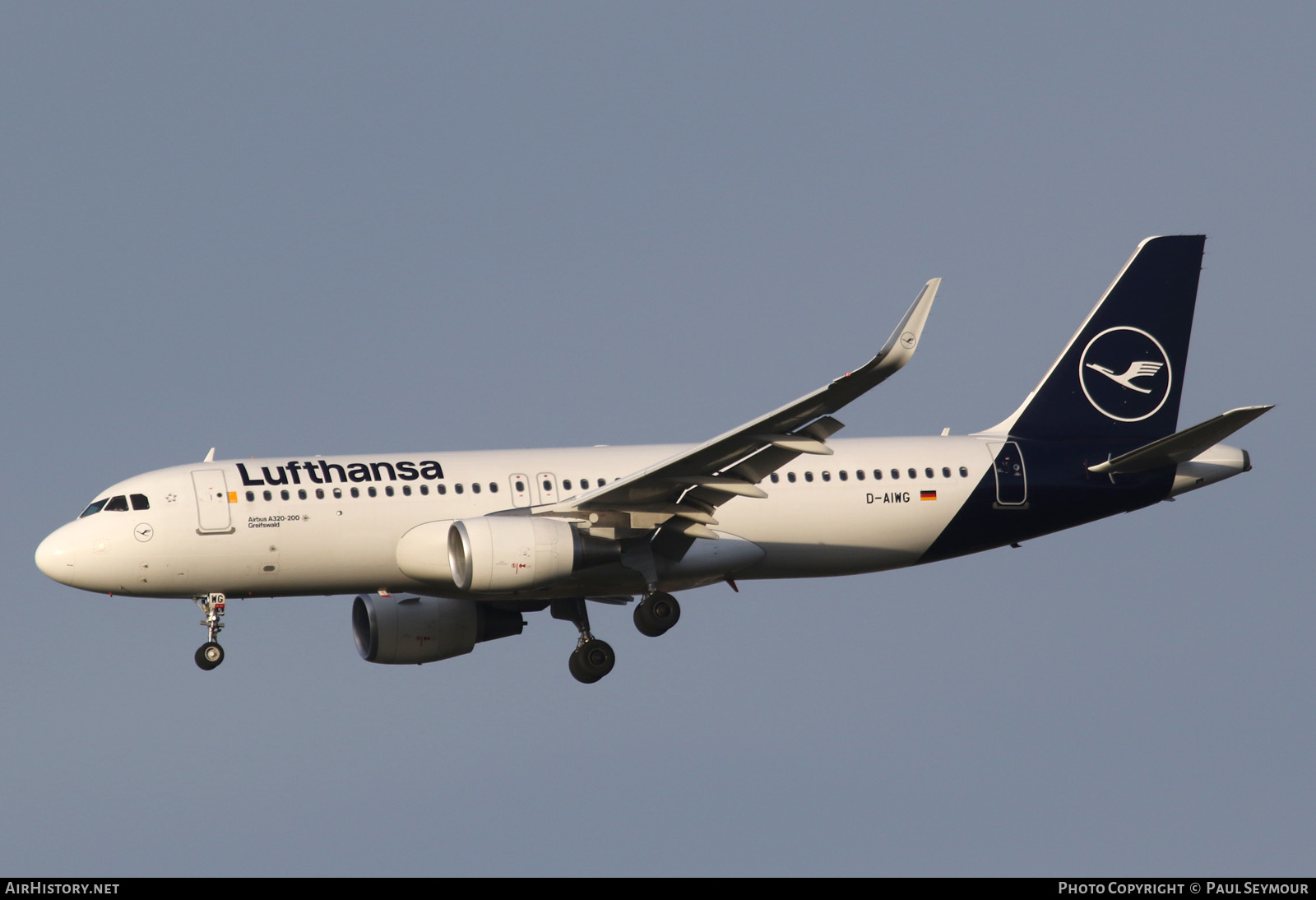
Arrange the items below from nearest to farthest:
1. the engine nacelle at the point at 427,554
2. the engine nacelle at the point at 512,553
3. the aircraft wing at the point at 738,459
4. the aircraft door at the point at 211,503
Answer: the aircraft wing at the point at 738,459 < the engine nacelle at the point at 512,553 < the engine nacelle at the point at 427,554 < the aircraft door at the point at 211,503

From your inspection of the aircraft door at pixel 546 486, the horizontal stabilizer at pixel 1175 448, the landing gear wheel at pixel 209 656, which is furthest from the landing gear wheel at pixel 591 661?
the horizontal stabilizer at pixel 1175 448

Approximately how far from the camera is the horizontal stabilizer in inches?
1381

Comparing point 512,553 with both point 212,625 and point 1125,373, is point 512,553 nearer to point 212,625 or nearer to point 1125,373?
point 212,625

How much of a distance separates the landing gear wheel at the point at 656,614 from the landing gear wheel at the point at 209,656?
8232mm

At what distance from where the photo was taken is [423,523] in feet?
117

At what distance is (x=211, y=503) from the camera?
35219 mm

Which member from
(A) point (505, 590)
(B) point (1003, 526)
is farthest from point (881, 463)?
(A) point (505, 590)

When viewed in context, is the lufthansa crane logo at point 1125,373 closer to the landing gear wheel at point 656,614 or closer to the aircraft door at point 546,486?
the landing gear wheel at point 656,614

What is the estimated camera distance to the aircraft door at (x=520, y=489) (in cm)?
3625

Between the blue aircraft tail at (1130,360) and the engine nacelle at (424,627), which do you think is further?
the blue aircraft tail at (1130,360)

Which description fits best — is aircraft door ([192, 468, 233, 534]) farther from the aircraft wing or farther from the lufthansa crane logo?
the lufthansa crane logo

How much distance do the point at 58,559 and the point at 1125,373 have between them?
23197 mm

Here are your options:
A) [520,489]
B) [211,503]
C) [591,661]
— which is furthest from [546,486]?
[211,503]
